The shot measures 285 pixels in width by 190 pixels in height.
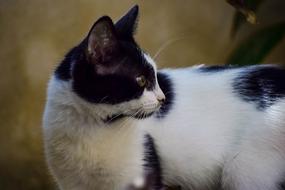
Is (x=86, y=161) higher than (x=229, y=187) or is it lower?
higher

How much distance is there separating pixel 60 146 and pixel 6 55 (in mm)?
768

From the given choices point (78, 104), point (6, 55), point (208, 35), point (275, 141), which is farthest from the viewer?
point (208, 35)

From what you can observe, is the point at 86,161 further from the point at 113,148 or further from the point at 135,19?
the point at 135,19

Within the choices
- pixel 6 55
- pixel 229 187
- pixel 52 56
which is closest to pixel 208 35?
pixel 52 56

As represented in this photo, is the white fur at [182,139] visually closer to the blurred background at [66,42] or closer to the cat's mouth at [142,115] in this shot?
the cat's mouth at [142,115]

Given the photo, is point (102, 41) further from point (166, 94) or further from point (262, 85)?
point (262, 85)

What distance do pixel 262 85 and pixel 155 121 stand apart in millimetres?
294

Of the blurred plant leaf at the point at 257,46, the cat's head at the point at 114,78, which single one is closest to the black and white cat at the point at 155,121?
Result: the cat's head at the point at 114,78

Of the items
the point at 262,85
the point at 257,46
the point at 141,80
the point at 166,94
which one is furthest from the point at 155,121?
the point at 257,46

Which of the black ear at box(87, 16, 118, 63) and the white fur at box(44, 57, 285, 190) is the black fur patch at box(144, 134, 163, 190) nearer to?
the white fur at box(44, 57, 285, 190)

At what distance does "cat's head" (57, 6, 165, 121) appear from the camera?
1.34 m

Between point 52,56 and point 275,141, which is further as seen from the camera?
point 52,56

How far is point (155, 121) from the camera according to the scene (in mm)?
1531

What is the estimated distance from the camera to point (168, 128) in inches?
60.5
